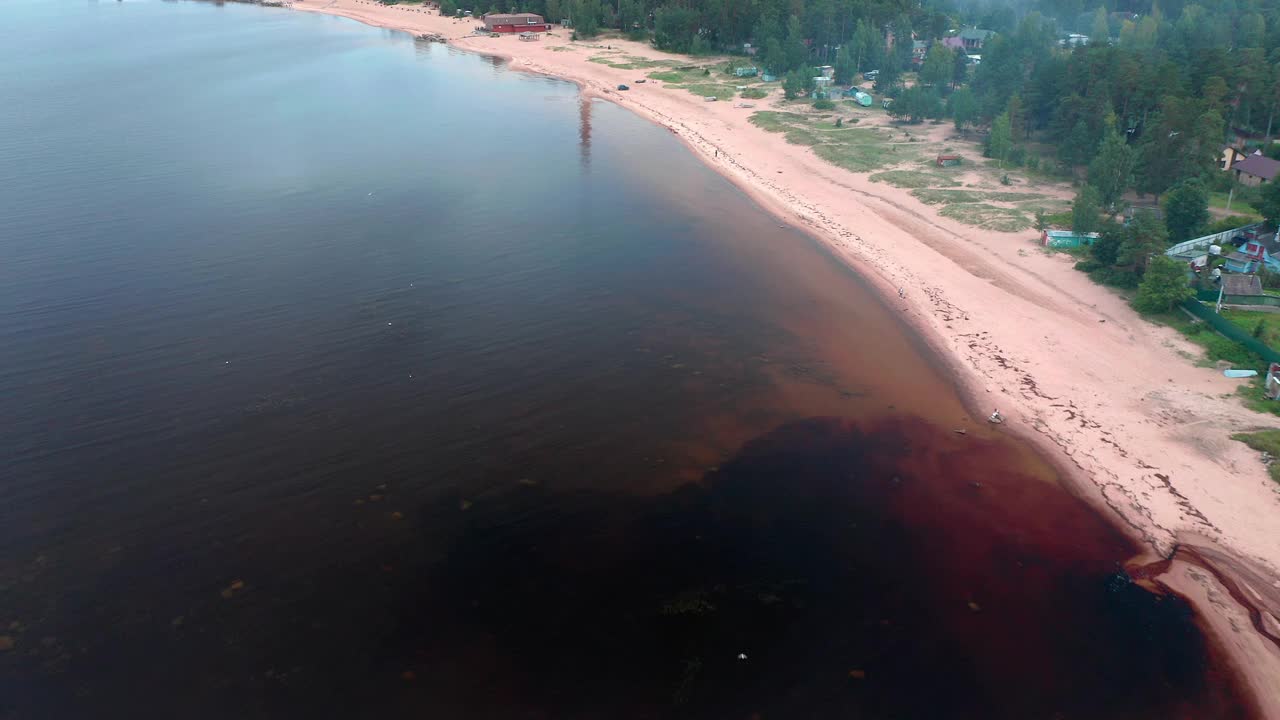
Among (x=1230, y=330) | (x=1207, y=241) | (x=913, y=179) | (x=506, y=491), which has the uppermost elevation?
(x=913, y=179)

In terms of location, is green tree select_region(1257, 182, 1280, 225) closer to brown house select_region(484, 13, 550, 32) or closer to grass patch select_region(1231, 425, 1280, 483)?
grass patch select_region(1231, 425, 1280, 483)

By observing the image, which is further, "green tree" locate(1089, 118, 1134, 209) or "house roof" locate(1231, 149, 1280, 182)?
"house roof" locate(1231, 149, 1280, 182)

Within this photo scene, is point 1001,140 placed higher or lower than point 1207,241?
higher

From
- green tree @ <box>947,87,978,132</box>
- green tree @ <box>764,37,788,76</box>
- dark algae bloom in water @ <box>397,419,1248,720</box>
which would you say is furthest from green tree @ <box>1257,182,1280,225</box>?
green tree @ <box>764,37,788,76</box>

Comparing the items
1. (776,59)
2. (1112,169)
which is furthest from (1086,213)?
(776,59)

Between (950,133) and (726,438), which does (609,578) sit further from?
(950,133)

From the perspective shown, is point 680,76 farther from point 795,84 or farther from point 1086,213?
point 1086,213


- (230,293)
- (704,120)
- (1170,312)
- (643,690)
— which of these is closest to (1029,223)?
(1170,312)
